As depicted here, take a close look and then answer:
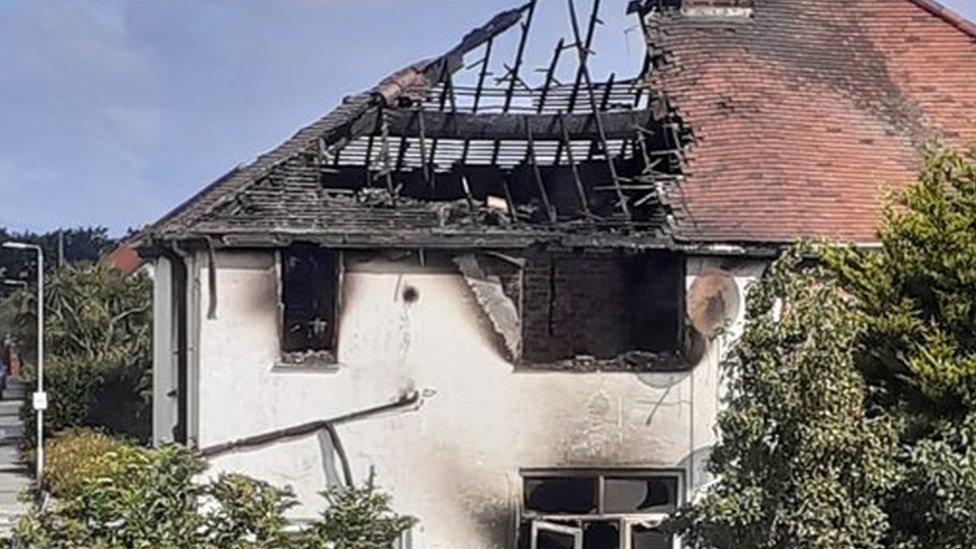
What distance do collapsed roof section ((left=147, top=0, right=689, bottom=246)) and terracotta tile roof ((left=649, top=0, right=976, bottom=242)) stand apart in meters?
0.47

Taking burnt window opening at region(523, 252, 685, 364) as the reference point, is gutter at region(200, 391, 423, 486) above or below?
below

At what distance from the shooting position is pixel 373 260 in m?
15.3

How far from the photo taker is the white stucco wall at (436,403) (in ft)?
49.5

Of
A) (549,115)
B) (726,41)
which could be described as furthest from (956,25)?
(549,115)

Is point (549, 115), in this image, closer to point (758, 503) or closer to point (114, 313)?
point (758, 503)

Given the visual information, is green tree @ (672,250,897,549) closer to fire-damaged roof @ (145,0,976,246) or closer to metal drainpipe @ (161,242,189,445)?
fire-damaged roof @ (145,0,976,246)

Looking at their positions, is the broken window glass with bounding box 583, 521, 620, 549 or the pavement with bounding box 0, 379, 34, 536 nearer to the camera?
the broken window glass with bounding box 583, 521, 620, 549

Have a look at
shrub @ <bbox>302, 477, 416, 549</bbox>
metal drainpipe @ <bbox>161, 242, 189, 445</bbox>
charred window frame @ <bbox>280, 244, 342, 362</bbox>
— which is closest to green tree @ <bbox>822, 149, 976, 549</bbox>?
shrub @ <bbox>302, 477, 416, 549</bbox>

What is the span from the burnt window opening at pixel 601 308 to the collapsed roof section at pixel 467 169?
1.67 feet

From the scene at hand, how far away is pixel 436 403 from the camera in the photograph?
50.4ft

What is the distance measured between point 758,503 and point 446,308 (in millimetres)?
5681

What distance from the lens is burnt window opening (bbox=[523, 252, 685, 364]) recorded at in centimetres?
1582

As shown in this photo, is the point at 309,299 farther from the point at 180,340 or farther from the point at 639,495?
the point at 639,495

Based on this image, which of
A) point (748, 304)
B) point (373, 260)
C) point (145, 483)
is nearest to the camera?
point (145, 483)
